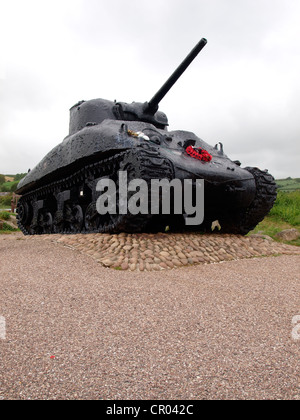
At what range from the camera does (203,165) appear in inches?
290

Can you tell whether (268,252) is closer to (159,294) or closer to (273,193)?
(273,193)

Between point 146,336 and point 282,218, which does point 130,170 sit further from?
point 282,218

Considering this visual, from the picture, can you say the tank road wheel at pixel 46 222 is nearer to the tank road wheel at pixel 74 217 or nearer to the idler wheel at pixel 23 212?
the tank road wheel at pixel 74 217

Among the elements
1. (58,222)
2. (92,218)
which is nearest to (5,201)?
(58,222)

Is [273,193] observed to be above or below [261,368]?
above

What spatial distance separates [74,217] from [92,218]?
1.33 m

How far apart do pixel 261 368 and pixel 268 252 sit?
18.5 feet

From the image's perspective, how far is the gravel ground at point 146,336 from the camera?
6.44 ft

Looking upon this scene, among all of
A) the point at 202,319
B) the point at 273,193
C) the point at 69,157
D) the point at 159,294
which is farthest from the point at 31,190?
the point at 202,319

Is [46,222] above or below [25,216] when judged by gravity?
below

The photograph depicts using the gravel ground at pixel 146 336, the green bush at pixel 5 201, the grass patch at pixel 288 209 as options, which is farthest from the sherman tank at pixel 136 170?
the green bush at pixel 5 201

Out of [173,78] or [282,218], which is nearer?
[173,78]

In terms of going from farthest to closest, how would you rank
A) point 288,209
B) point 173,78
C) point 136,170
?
point 288,209 < point 173,78 < point 136,170

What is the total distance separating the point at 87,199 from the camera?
8.82m
